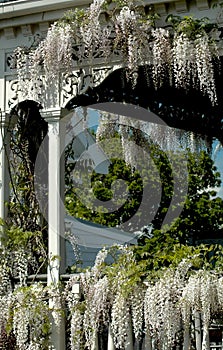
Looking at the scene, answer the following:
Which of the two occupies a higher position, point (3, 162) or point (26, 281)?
point (3, 162)

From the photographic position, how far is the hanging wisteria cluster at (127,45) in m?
5.38

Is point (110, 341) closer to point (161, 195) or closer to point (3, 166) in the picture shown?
point (3, 166)

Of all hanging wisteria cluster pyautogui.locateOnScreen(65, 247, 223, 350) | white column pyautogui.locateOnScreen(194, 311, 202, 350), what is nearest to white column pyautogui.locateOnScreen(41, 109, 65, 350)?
hanging wisteria cluster pyautogui.locateOnScreen(65, 247, 223, 350)

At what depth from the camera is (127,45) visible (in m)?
5.47

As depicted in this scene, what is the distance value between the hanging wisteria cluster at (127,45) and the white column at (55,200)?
31 centimetres

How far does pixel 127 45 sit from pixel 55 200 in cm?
132

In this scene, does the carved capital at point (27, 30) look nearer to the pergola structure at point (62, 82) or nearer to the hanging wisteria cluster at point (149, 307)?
the pergola structure at point (62, 82)

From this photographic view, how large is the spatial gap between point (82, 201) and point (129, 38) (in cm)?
318

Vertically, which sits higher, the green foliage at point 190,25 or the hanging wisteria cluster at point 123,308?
the green foliage at point 190,25

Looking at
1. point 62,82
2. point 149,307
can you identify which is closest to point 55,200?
point 62,82

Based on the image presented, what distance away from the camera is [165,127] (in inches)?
293

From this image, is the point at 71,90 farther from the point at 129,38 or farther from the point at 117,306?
the point at 117,306

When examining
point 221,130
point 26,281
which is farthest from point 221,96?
point 26,281

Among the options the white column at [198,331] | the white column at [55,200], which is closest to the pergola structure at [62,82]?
the white column at [55,200]
